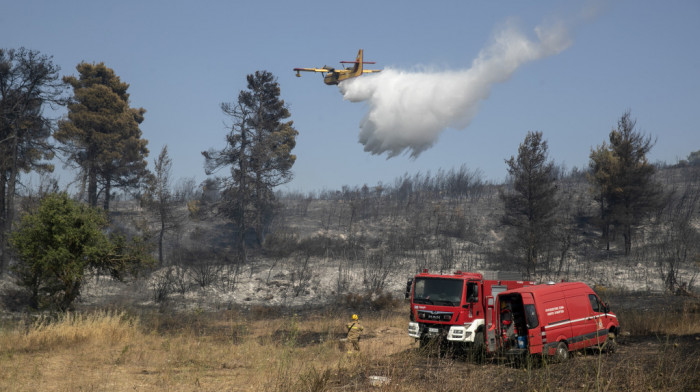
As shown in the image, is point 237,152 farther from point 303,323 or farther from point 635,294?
point 635,294

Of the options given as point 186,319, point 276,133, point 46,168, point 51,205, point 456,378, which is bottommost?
point 186,319

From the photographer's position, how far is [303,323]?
27062 millimetres

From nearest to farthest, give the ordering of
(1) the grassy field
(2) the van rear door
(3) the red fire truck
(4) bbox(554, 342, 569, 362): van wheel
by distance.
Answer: (1) the grassy field
(2) the van rear door
(4) bbox(554, 342, 569, 362): van wheel
(3) the red fire truck

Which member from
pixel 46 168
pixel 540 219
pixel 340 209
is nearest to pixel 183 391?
pixel 540 219

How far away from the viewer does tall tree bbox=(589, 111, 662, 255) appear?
4456 cm

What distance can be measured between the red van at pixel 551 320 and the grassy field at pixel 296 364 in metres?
0.61

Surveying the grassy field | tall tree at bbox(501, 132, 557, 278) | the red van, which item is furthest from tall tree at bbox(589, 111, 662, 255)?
the red van

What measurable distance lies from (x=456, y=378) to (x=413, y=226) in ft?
157

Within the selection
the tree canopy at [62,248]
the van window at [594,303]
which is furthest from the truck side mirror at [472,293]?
A: the tree canopy at [62,248]

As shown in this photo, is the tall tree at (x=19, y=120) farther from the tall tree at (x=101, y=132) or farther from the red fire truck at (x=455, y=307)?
the red fire truck at (x=455, y=307)

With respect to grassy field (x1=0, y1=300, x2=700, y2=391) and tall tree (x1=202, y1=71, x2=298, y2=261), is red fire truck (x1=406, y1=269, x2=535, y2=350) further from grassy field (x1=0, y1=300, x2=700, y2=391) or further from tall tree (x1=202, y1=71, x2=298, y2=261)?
tall tree (x1=202, y1=71, x2=298, y2=261)

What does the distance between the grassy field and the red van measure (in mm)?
614

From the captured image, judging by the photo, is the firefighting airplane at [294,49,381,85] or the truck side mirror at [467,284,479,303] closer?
the truck side mirror at [467,284,479,303]

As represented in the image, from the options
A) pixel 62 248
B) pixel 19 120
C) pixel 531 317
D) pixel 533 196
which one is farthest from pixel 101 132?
pixel 531 317
